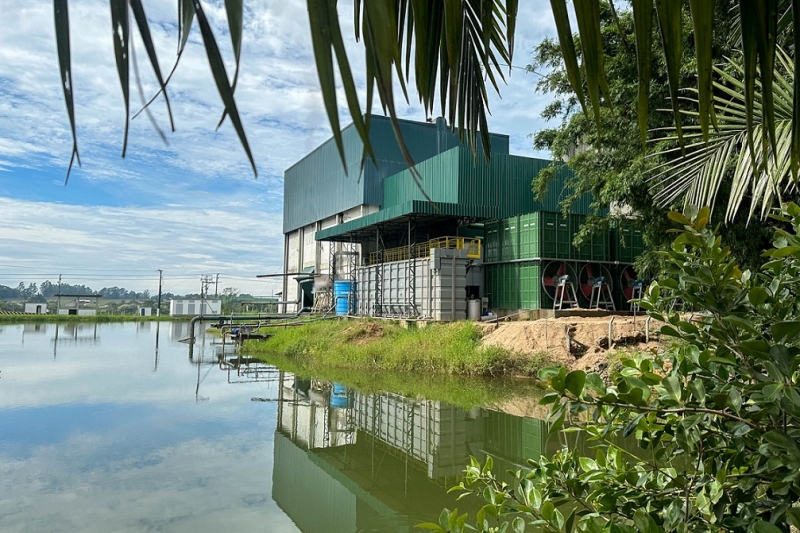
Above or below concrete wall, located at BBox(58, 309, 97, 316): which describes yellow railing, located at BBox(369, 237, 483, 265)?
above

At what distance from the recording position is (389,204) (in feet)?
85.0

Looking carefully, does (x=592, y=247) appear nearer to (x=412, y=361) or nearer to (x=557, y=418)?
(x=412, y=361)

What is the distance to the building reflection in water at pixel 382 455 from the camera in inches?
215

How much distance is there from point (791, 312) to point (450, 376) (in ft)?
39.0

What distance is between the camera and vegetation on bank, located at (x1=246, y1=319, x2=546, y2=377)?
42.3 feet

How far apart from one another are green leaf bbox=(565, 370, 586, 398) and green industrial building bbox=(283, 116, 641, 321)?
39.5 ft

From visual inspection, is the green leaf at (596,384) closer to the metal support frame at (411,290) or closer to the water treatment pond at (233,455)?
the water treatment pond at (233,455)

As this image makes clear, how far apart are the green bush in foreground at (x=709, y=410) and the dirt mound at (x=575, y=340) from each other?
9.62 meters

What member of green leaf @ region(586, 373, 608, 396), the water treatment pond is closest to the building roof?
the water treatment pond

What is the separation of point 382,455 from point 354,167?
1911 cm

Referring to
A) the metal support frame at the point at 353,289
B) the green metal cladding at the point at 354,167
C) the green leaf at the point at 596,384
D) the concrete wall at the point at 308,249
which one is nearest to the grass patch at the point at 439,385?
the metal support frame at the point at 353,289

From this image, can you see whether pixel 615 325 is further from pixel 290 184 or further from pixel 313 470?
pixel 290 184

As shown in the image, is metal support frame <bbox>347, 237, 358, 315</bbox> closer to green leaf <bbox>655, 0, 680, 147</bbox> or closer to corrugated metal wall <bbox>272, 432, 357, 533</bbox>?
corrugated metal wall <bbox>272, 432, 357, 533</bbox>

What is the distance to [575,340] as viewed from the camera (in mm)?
12492
